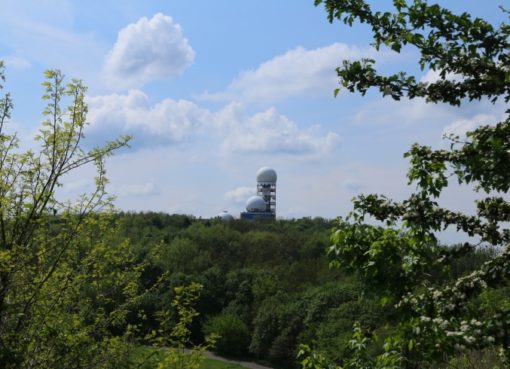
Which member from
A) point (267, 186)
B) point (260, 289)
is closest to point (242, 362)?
point (260, 289)

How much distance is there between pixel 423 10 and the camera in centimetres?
447

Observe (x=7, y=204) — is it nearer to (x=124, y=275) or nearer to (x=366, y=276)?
(x=124, y=275)

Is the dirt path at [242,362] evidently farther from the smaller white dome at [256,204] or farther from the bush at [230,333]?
the smaller white dome at [256,204]

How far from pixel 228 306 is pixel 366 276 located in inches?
2094

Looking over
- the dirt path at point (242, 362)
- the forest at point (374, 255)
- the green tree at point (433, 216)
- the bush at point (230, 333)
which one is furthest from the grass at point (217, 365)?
the green tree at point (433, 216)

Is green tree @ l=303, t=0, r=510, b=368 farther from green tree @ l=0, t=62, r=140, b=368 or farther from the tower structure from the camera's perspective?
the tower structure

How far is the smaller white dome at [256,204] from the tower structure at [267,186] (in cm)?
61

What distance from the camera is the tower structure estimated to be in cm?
8719

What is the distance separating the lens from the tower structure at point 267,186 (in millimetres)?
87188

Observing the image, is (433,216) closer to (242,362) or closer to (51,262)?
(51,262)

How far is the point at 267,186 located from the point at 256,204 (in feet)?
12.7

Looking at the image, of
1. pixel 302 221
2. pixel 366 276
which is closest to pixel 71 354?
pixel 366 276

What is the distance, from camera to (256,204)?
90.3 meters

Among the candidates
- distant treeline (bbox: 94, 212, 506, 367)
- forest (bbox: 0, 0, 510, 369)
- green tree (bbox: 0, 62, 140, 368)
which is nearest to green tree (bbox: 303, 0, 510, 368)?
forest (bbox: 0, 0, 510, 369)
